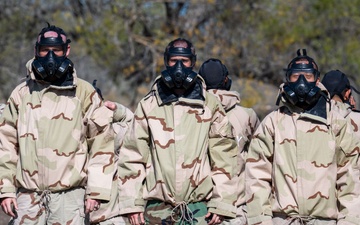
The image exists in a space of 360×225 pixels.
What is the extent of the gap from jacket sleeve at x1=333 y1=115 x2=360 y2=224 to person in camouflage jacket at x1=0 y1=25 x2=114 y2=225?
1.92 m

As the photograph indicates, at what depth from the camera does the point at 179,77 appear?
6.92 m

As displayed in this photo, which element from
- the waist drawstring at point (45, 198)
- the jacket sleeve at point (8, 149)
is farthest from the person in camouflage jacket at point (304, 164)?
the jacket sleeve at point (8, 149)

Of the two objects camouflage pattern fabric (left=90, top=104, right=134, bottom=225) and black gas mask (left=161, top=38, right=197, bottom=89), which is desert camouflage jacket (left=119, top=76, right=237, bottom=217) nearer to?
black gas mask (left=161, top=38, right=197, bottom=89)

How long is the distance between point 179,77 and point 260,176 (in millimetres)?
1078

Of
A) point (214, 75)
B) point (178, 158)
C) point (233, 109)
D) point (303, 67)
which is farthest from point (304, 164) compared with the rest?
point (214, 75)

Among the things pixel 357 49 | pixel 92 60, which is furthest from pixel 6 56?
→ pixel 357 49

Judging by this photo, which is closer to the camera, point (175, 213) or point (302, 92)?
point (175, 213)

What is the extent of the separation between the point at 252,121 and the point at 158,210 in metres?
2.71

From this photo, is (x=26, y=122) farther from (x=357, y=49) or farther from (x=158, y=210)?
(x=357, y=49)

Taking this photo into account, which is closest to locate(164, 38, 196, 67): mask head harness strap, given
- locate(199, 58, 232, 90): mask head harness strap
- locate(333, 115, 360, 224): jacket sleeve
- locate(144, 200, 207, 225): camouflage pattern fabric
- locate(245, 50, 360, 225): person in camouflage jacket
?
locate(245, 50, 360, 225): person in camouflage jacket

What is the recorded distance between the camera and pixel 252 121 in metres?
9.31

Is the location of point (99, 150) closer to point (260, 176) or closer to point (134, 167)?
point (134, 167)

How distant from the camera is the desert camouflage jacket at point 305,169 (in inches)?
274

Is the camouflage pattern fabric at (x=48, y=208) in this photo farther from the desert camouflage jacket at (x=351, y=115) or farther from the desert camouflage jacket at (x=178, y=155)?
the desert camouflage jacket at (x=351, y=115)
